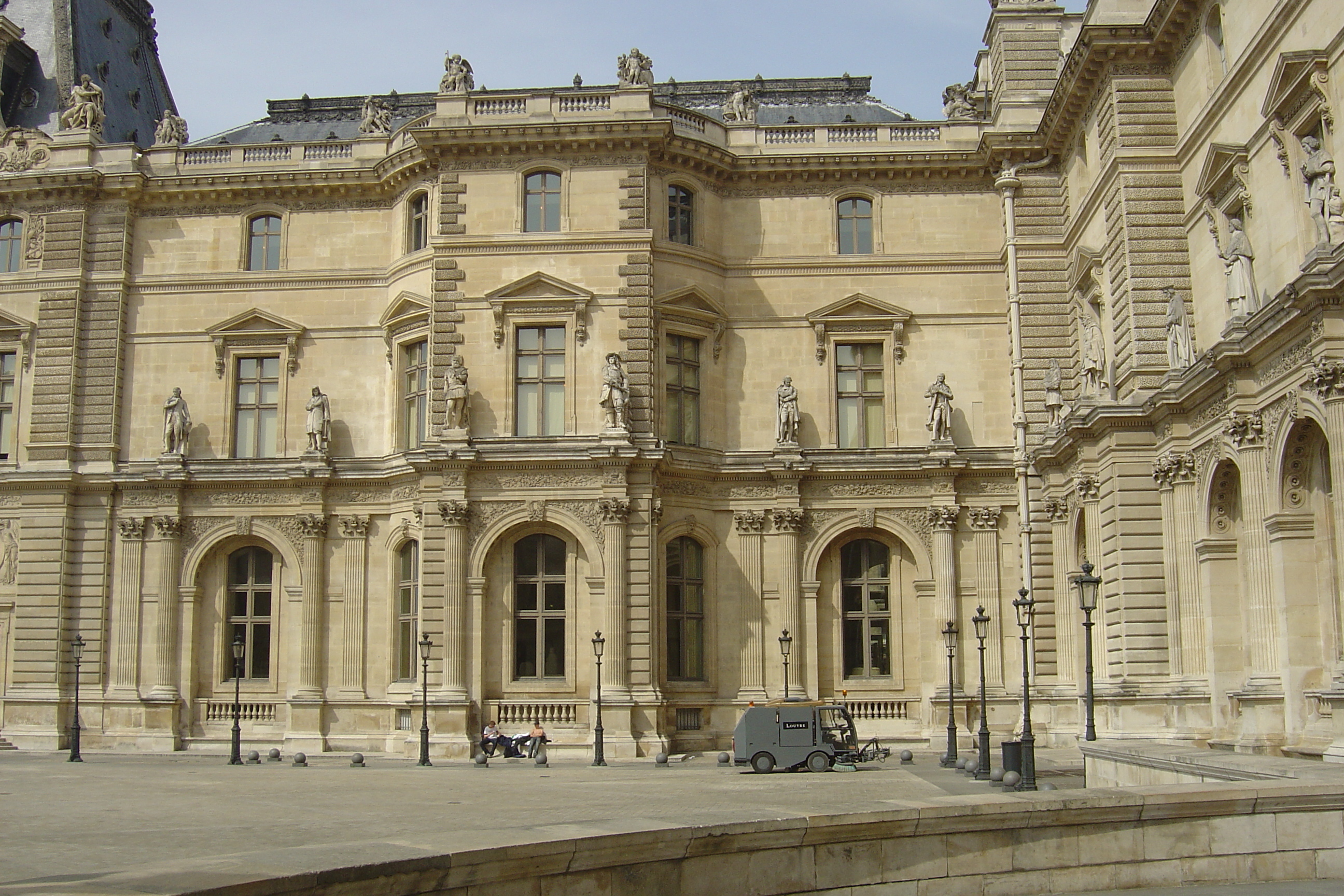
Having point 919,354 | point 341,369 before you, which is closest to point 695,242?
point 919,354

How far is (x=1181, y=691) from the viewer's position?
29.5 metres

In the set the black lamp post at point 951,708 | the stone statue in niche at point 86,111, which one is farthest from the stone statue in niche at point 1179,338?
the stone statue in niche at point 86,111

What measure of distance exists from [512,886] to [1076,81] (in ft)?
91.7

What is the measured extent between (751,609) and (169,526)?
1622 cm

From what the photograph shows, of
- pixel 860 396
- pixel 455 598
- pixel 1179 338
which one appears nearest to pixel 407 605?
pixel 455 598

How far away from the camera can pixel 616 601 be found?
36.8 m

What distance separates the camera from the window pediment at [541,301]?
127 feet

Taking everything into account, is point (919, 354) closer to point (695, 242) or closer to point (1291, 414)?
point (695, 242)

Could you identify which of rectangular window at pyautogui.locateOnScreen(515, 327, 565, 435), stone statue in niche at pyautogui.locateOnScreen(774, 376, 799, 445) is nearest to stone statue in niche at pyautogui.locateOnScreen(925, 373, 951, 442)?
stone statue in niche at pyautogui.locateOnScreen(774, 376, 799, 445)

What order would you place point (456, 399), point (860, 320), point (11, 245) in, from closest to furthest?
1. point (456, 399)
2. point (860, 320)
3. point (11, 245)

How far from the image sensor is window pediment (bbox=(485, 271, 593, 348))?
38625 mm

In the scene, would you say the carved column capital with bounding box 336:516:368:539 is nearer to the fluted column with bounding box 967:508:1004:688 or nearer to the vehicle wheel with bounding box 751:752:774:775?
the vehicle wheel with bounding box 751:752:774:775

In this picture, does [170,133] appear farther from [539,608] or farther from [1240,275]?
[1240,275]

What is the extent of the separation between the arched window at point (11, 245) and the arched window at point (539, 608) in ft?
58.2
